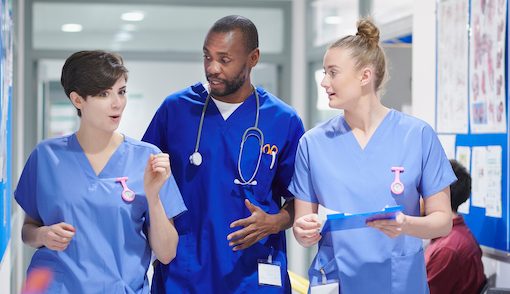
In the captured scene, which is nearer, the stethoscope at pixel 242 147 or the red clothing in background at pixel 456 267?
the stethoscope at pixel 242 147

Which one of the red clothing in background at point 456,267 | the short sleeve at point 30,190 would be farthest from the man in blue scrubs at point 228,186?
the red clothing in background at point 456,267

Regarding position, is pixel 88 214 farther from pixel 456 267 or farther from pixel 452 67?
pixel 452 67

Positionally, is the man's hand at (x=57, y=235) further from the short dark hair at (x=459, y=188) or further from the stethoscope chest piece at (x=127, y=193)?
the short dark hair at (x=459, y=188)

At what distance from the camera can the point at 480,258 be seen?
3.34m

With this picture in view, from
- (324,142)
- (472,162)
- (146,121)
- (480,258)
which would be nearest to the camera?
(324,142)

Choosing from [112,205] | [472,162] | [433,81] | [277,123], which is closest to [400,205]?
[277,123]

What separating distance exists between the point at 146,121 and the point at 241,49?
4589 mm

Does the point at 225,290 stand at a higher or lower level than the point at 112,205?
lower

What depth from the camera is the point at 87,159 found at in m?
2.19

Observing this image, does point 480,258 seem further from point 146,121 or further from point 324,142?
point 146,121

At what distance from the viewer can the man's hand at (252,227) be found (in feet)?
7.86

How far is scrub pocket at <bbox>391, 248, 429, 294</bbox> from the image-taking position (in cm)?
219

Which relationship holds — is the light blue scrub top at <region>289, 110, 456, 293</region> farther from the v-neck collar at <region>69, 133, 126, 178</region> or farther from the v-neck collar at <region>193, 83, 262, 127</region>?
the v-neck collar at <region>69, 133, 126, 178</region>

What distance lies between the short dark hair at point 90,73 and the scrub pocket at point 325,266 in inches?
27.3
